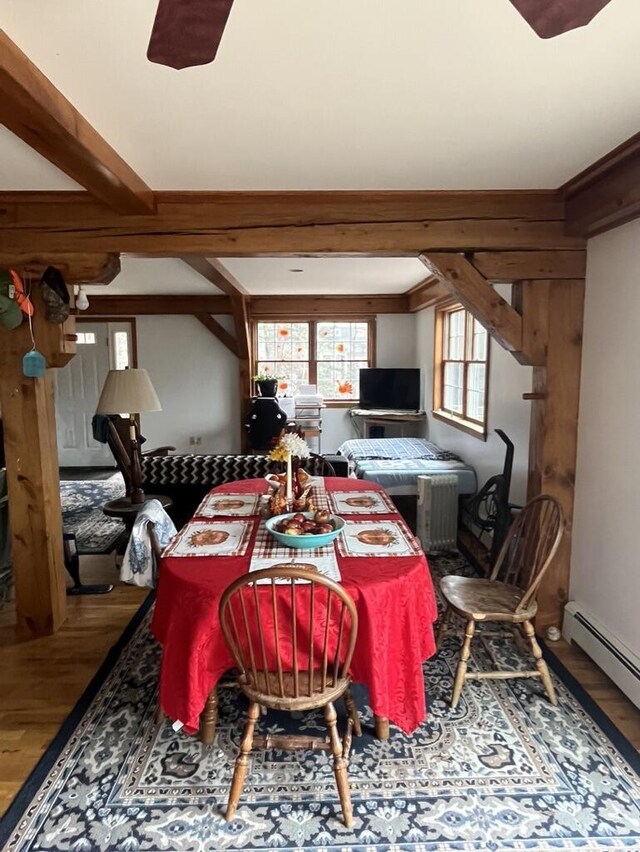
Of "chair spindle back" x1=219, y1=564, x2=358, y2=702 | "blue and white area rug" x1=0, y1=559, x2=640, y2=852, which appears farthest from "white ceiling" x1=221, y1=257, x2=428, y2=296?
"blue and white area rug" x1=0, y1=559, x2=640, y2=852

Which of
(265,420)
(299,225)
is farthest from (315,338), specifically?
(299,225)

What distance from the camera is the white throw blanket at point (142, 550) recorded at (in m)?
2.48

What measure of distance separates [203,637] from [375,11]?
1854mm

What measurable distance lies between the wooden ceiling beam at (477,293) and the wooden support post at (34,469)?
201 centimetres

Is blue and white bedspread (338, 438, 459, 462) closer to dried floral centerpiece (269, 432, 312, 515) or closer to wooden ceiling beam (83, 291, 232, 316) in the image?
dried floral centerpiece (269, 432, 312, 515)

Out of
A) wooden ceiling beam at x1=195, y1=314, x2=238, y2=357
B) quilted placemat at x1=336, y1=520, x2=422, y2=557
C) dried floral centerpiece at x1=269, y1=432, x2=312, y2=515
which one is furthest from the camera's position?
wooden ceiling beam at x1=195, y1=314, x2=238, y2=357

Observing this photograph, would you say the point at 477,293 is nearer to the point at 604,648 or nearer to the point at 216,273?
the point at 604,648

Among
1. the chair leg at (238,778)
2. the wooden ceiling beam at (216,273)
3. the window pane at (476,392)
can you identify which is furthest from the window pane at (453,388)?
the chair leg at (238,778)

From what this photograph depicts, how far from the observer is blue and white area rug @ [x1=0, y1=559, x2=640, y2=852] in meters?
1.71

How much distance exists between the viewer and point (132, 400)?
366 cm

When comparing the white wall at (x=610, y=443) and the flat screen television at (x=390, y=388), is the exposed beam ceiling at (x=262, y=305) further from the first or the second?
the white wall at (x=610, y=443)

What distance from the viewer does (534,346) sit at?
2.79 meters

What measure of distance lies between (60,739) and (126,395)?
2.11 metres

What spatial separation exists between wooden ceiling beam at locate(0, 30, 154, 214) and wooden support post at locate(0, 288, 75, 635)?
85 cm
